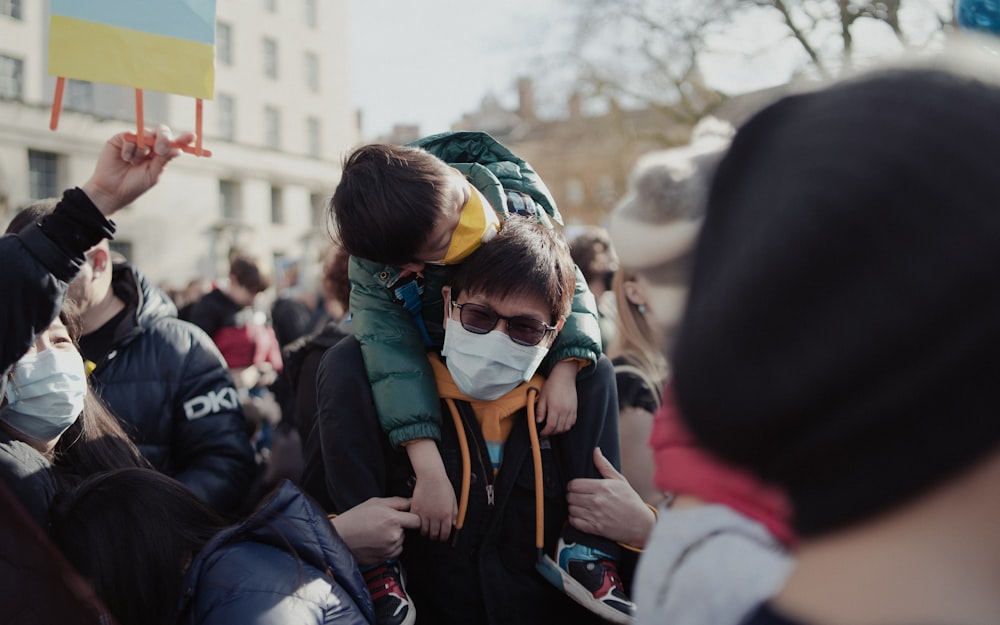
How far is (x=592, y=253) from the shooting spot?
169 inches

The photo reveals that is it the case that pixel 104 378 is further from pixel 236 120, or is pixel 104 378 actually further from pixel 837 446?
pixel 236 120

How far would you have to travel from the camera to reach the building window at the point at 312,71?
123 feet

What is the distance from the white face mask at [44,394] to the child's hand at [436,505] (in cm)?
102

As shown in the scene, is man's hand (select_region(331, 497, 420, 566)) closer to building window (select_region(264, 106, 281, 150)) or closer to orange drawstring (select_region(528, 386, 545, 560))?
orange drawstring (select_region(528, 386, 545, 560))

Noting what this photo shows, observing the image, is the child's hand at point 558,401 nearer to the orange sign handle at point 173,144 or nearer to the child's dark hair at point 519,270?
the child's dark hair at point 519,270

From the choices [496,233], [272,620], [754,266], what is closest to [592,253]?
[496,233]

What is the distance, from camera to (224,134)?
33750mm

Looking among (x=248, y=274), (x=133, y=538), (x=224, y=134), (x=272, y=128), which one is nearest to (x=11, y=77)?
(x=224, y=134)

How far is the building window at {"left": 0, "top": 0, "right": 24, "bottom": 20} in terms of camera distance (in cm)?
2527

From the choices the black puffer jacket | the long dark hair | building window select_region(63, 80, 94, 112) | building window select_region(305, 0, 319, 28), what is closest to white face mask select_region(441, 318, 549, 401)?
the long dark hair

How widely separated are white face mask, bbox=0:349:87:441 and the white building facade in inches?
846

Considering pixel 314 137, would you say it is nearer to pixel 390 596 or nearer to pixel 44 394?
pixel 44 394

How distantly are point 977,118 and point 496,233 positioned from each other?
1531 millimetres

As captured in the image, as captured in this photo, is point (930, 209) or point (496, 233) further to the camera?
point (496, 233)
